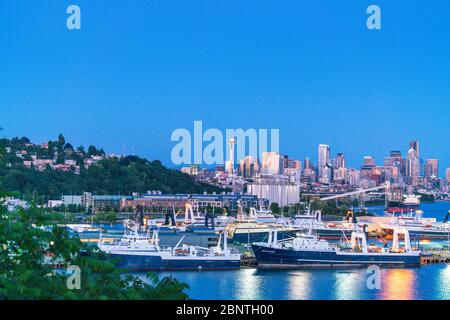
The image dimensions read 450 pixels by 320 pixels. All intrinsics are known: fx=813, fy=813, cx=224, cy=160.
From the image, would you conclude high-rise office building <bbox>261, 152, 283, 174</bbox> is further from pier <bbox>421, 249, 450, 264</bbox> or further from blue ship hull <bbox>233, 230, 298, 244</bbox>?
pier <bbox>421, 249, 450, 264</bbox>

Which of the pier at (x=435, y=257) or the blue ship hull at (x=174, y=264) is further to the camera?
the pier at (x=435, y=257)

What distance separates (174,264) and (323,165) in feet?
25.8

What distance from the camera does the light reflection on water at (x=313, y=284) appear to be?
683 cm

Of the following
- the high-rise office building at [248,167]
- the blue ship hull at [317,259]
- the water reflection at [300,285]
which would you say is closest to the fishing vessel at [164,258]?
the blue ship hull at [317,259]

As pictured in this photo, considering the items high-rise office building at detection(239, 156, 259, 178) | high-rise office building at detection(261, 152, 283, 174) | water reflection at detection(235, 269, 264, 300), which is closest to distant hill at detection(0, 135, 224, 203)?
high-rise office building at detection(239, 156, 259, 178)

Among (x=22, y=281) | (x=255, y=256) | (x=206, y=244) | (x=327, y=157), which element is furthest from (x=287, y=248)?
(x=22, y=281)

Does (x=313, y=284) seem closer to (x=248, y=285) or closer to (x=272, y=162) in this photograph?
(x=248, y=285)

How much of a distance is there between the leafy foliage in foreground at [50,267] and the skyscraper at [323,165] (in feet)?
34.6

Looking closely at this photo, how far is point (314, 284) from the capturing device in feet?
25.6

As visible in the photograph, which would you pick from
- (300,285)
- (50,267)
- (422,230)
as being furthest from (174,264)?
(422,230)

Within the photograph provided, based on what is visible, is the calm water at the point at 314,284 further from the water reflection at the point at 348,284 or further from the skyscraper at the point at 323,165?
the skyscraper at the point at 323,165

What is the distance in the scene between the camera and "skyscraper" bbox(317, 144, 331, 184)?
13.4 meters
